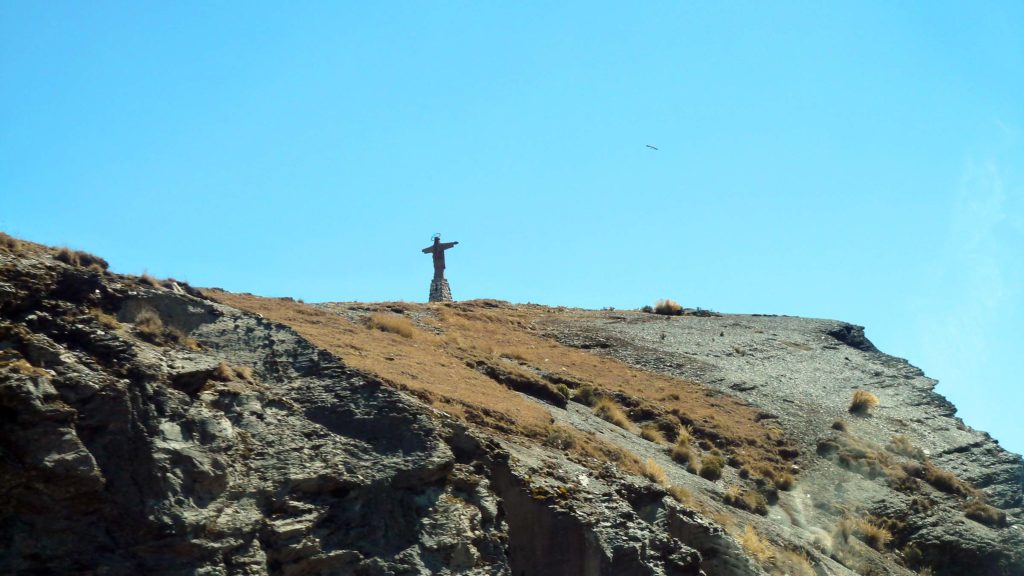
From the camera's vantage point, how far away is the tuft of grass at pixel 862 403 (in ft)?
109

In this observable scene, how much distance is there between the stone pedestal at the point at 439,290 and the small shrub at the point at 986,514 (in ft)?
86.2

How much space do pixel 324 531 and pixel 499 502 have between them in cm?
284

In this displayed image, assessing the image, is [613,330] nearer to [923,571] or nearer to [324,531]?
[923,571]

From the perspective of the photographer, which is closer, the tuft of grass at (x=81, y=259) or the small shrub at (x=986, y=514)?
the tuft of grass at (x=81, y=259)

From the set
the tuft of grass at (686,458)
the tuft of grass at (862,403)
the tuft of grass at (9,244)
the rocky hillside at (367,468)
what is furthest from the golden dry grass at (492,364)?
the tuft of grass at (9,244)

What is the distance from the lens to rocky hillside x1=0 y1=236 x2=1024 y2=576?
12617mm

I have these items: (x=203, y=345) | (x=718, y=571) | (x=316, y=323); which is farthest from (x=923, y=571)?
(x=203, y=345)

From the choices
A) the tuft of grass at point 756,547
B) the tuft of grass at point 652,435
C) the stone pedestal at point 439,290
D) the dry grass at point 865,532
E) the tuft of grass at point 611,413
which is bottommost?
the tuft of grass at point 756,547

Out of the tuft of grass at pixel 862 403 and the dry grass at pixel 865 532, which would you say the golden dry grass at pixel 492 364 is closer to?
the dry grass at pixel 865 532

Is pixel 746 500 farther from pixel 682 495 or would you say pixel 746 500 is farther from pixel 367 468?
pixel 367 468

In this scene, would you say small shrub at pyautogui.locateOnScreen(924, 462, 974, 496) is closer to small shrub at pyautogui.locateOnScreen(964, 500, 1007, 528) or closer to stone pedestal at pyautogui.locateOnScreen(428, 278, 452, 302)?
small shrub at pyautogui.locateOnScreen(964, 500, 1007, 528)

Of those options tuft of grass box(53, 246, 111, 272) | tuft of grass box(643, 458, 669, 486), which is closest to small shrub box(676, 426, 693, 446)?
tuft of grass box(643, 458, 669, 486)

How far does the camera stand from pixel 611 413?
88.7ft

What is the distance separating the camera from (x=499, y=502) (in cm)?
1585
